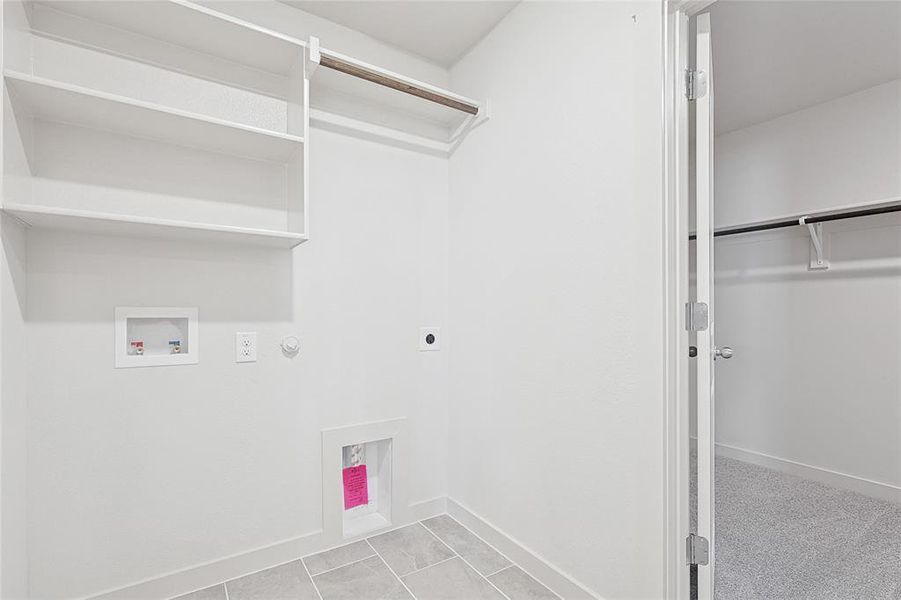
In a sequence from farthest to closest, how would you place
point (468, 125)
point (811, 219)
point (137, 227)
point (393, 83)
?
point (811, 219), point (468, 125), point (393, 83), point (137, 227)

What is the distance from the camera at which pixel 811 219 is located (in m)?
2.63

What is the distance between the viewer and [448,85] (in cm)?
253

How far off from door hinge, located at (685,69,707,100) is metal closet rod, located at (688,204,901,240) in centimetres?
95

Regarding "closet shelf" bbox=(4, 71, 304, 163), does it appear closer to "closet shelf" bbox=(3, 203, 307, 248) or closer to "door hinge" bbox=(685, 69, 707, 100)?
"closet shelf" bbox=(3, 203, 307, 248)

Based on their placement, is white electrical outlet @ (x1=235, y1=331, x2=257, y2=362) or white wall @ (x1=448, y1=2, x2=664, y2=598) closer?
white wall @ (x1=448, y1=2, x2=664, y2=598)

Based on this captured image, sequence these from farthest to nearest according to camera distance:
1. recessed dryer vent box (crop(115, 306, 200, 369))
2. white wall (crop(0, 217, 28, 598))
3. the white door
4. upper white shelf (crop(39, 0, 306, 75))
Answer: recessed dryer vent box (crop(115, 306, 200, 369)), upper white shelf (crop(39, 0, 306, 75)), the white door, white wall (crop(0, 217, 28, 598))

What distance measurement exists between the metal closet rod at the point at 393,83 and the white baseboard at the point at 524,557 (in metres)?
1.99

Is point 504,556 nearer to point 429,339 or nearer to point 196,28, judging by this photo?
point 429,339

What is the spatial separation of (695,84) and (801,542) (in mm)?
2126

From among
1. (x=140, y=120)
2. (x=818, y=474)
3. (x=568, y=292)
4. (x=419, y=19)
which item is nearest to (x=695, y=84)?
(x=568, y=292)

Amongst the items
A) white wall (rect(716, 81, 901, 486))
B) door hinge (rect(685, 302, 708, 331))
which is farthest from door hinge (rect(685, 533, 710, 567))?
white wall (rect(716, 81, 901, 486))

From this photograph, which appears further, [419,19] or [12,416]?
[419,19]

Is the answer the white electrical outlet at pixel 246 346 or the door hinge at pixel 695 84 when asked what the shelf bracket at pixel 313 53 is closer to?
the white electrical outlet at pixel 246 346

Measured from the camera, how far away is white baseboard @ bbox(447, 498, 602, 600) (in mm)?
1728
